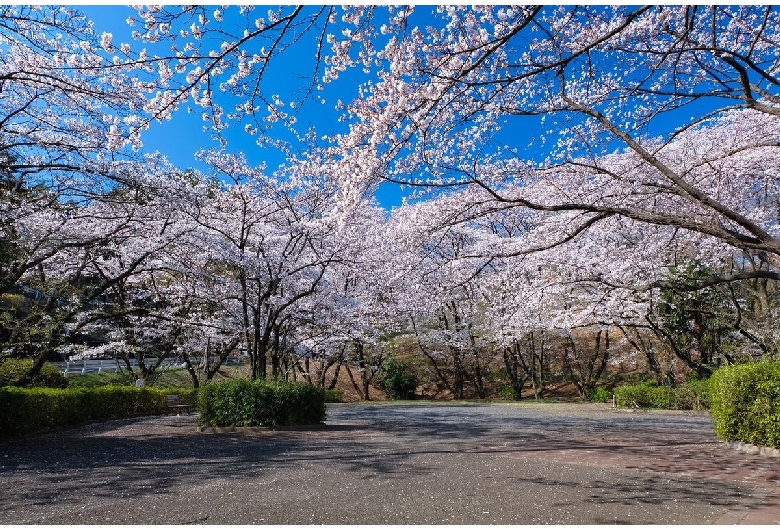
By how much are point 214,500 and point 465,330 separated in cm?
2196

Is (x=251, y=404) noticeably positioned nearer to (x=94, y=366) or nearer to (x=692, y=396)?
(x=692, y=396)

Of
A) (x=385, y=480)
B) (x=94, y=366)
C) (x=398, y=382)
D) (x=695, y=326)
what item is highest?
(x=695, y=326)

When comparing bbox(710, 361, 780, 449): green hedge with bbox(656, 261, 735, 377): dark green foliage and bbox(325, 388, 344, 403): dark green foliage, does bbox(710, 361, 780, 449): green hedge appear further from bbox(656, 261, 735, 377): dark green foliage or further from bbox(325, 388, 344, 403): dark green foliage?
bbox(325, 388, 344, 403): dark green foliage

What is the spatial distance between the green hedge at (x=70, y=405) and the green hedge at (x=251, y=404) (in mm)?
3041

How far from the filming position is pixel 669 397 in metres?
16.7

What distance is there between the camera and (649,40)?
6941 millimetres

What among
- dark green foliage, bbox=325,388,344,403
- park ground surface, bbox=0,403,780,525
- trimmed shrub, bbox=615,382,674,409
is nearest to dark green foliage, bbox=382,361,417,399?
dark green foliage, bbox=325,388,344,403

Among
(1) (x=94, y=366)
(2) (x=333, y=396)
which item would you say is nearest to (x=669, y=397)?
(2) (x=333, y=396)

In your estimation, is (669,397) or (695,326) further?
(695,326)

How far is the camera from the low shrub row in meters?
16.0

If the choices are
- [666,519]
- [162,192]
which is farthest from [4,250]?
[666,519]

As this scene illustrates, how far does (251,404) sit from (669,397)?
13.8 m

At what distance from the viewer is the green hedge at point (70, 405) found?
9.24 metres

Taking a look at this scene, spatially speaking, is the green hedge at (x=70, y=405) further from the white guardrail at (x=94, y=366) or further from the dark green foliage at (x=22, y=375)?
the white guardrail at (x=94, y=366)
